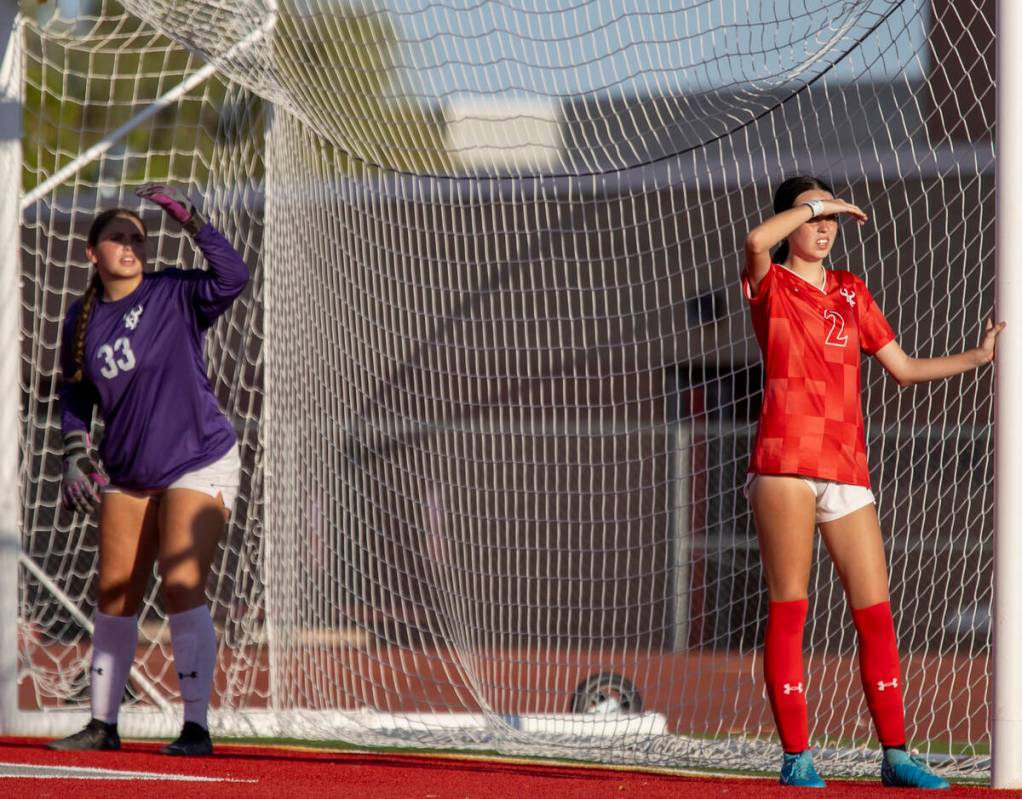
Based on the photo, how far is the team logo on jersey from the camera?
5273mm

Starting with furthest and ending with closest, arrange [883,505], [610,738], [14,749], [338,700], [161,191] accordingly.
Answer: [883,505]
[338,700]
[610,738]
[14,749]
[161,191]

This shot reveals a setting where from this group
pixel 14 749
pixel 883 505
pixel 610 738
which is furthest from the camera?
pixel 883 505

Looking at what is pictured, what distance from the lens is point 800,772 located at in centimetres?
418

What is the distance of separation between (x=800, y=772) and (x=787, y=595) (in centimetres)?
48

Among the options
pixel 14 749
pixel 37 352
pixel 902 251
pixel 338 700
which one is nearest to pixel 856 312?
pixel 14 749

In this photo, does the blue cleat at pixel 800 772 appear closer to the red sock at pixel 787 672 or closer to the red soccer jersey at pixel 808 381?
the red sock at pixel 787 672

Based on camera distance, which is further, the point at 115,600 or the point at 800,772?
the point at 115,600

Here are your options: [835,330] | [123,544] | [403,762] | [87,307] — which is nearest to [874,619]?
[835,330]

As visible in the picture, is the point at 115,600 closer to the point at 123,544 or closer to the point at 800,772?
the point at 123,544

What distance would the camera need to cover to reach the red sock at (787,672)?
4168 millimetres

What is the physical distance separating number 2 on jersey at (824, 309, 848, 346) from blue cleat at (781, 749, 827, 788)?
1.11 m

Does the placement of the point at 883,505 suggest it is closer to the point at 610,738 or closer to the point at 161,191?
the point at 610,738

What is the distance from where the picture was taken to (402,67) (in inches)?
256

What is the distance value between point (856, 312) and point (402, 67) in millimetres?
2850
